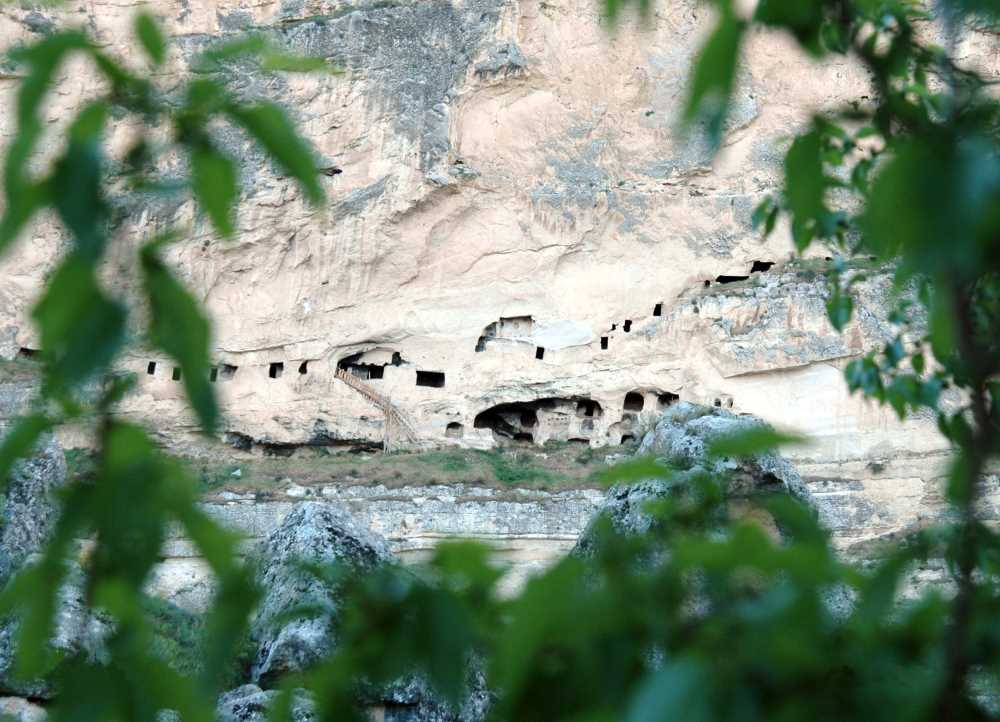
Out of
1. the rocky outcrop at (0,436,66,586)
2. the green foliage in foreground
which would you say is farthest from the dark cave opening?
the green foliage in foreground

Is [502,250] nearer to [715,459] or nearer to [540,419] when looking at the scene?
[540,419]

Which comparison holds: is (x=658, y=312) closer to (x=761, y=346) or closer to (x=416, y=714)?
(x=761, y=346)

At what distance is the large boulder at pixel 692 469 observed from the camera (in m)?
4.71

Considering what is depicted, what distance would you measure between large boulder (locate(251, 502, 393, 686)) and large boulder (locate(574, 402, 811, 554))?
929mm

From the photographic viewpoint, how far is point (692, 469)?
15.1 feet

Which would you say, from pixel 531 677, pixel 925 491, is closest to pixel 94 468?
pixel 531 677

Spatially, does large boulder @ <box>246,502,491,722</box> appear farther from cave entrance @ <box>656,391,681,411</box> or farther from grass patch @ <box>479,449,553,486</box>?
cave entrance @ <box>656,391,681,411</box>

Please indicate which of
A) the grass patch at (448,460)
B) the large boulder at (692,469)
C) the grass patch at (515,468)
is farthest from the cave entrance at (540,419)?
the large boulder at (692,469)

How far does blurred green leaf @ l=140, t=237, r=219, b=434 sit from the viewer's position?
1.31 meters

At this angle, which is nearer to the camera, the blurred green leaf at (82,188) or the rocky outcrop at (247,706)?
the blurred green leaf at (82,188)

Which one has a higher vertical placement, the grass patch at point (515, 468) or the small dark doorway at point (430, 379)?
the small dark doorway at point (430, 379)

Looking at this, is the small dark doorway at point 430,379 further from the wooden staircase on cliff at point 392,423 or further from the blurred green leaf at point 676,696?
the blurred green leaf at point 676,696

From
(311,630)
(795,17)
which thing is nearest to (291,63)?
(795,17)

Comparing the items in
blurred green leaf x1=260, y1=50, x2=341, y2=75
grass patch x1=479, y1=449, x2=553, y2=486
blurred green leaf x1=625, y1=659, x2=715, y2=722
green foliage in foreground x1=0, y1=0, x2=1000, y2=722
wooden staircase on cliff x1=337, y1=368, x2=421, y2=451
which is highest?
wooden staircase on cliff x1=337, y1=368, x2=421, y2=451
